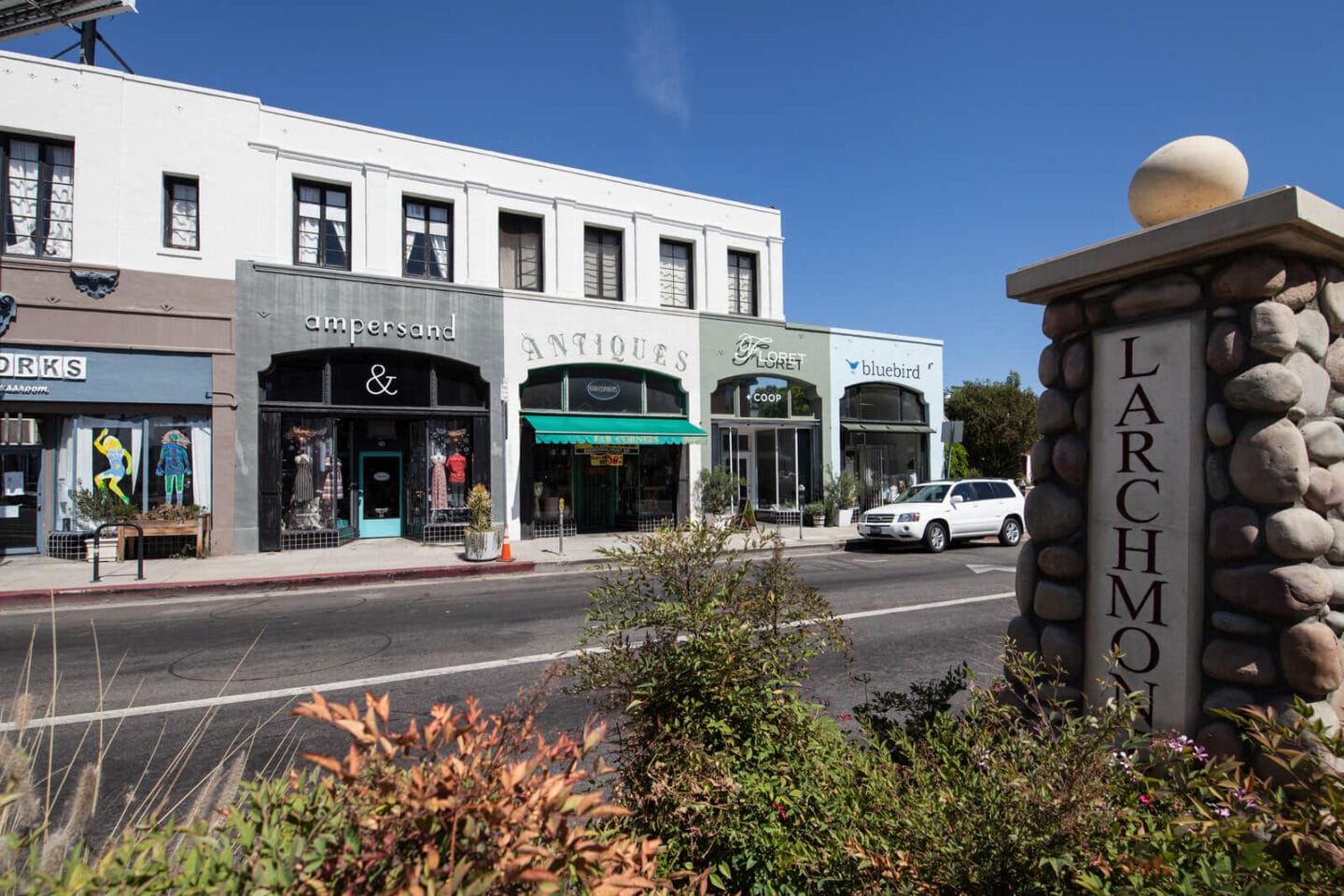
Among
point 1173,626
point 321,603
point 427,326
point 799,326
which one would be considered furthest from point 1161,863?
point 799,326

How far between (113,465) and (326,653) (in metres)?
11.5

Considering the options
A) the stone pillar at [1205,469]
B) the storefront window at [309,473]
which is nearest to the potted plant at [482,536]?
the storefront window at [309,473]

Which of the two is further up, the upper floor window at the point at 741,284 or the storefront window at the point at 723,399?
the upper floor window at the point at 741,284

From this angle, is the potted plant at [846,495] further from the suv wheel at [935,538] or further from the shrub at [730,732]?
the shrub at [730,732]

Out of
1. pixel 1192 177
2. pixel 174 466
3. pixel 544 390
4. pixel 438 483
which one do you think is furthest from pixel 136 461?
pixel 1192 177

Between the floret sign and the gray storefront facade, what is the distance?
16.5 metres

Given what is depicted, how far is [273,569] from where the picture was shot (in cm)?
1365

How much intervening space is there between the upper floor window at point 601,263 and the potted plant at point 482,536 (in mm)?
7831

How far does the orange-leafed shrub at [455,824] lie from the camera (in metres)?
1.27

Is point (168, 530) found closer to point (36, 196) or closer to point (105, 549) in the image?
point (105, 549)

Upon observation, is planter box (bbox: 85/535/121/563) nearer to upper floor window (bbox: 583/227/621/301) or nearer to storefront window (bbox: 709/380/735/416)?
upper floor window (bbox: 583/227/621/301)

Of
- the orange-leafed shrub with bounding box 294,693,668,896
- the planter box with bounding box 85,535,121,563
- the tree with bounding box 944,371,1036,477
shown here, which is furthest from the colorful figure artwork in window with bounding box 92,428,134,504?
the tree with bounding box 944,371,1036,477

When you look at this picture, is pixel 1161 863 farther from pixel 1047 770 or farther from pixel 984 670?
pixel 984 670

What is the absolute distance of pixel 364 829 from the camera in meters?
1.40
